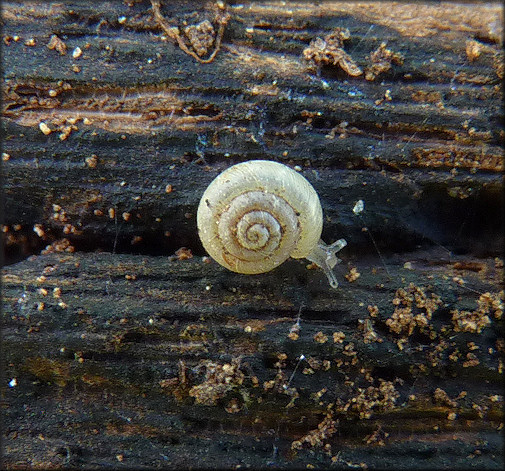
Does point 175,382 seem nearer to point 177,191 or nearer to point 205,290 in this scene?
point 205,290

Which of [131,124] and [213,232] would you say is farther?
[131,124]

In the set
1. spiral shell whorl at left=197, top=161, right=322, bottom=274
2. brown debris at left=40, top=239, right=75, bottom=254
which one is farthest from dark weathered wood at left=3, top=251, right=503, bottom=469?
spiral shell whorl at left=197, top=161, right=322, bottom=274

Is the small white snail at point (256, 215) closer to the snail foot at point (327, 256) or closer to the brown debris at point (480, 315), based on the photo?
the snail foot at point (327, 256)

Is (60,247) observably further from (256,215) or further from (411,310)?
(411,310)

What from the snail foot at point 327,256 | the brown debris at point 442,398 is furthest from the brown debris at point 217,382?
the brown debris at point 442,398

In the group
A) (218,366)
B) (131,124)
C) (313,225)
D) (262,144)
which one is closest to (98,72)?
(131,124)
